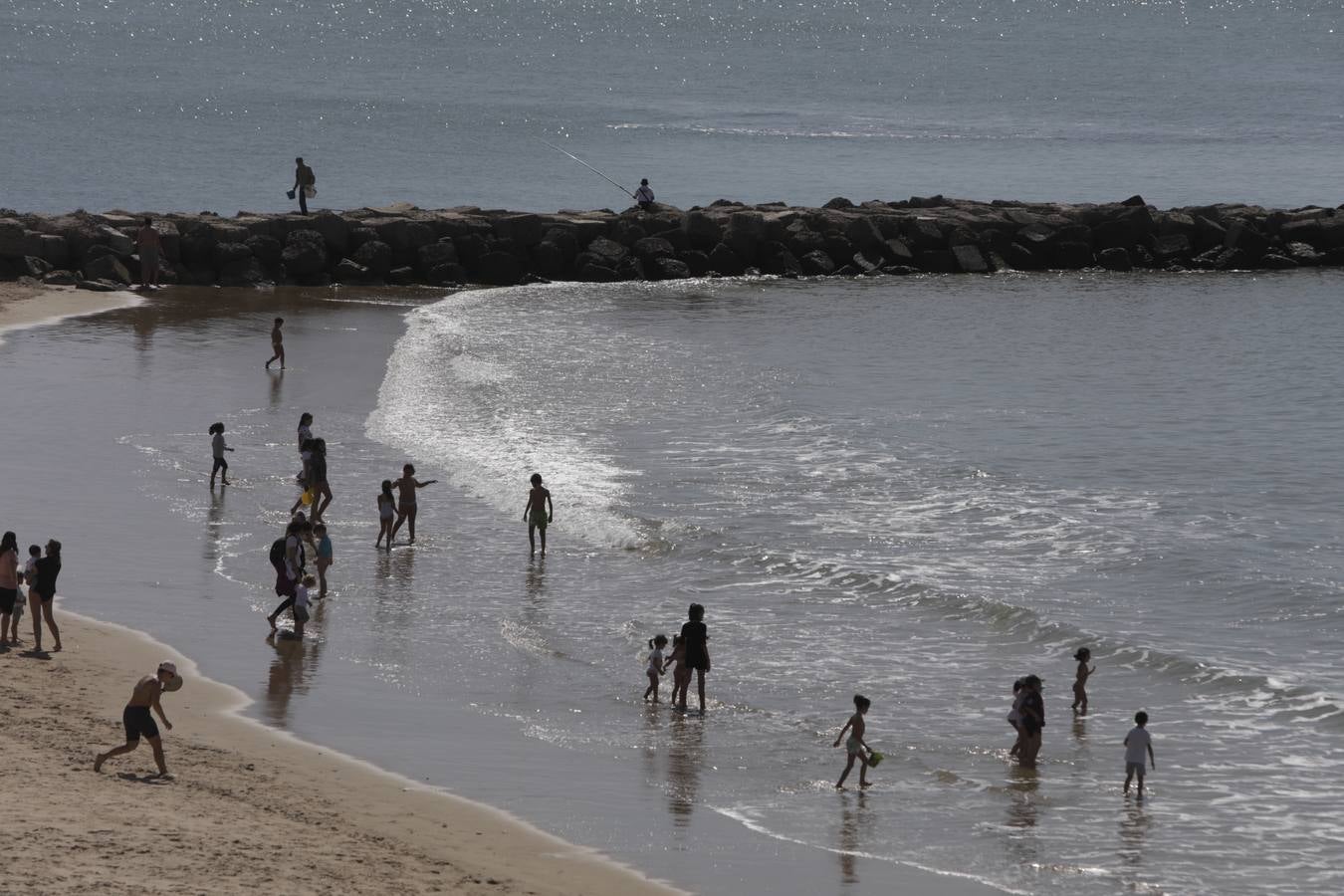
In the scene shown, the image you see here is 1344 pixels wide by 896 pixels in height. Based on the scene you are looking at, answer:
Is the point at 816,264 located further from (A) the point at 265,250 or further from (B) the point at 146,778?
(B) the point at 146,778

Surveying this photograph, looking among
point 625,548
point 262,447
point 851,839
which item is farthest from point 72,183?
point 851,839

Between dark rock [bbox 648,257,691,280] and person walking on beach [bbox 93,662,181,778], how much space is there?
29327 mm

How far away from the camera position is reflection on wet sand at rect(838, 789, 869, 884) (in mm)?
11023

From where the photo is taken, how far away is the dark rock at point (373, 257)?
1495 inches

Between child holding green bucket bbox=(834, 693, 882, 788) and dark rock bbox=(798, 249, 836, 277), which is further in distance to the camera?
dark rock bbox=(798, 249, 836, 277)

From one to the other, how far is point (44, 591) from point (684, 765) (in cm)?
542

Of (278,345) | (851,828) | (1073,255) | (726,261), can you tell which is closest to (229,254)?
(278,345)

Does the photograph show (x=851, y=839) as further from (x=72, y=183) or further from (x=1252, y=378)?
(x=72, y=183)

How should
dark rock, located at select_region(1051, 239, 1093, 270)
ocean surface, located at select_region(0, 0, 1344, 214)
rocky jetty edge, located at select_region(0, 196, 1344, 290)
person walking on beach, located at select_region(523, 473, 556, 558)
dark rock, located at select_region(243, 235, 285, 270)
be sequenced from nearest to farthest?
person walking on beach, located at select_region(523, 473, 556, 558) → rocky jetty edge, located at select_region(0, 196, 1344, 290) → dark rock, located at select_region(243, 235, 285, 270) → dark rock, located at select_region(1051, 239, 1093, 270) → ocean surface, located at select_region(0, 0, 1344, 214)

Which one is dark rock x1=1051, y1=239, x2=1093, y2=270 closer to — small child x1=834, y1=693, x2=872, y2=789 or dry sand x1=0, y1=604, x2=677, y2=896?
small child x1=834, y1=693, x2=872, y2=789

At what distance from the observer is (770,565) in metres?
18.8

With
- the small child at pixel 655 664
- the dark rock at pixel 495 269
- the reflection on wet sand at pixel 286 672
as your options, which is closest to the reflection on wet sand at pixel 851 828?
the small child at pixel 655 664

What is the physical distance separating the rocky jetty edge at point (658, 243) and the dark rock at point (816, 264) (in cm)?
4

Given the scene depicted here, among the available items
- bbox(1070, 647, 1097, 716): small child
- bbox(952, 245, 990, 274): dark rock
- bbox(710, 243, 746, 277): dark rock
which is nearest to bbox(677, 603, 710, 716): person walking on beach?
bbox(1070, 647, 1097, 716): small child
